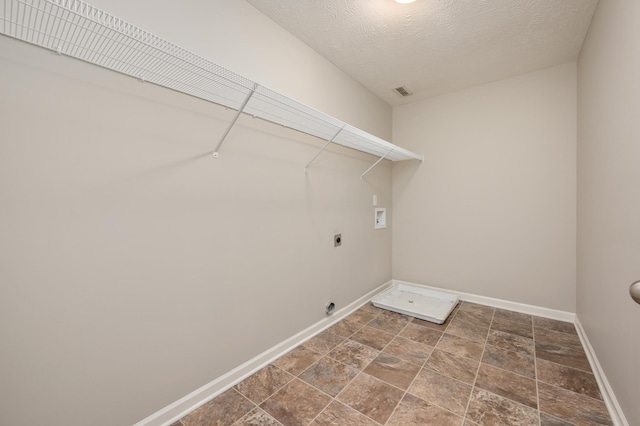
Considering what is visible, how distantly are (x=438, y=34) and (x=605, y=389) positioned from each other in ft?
8.71

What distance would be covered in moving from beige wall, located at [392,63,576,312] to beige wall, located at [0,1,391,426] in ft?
6.23

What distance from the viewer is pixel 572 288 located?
8.16 ft

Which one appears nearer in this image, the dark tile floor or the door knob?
the door knob

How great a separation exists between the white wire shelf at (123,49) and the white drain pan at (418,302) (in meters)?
2.22

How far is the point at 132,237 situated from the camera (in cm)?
124

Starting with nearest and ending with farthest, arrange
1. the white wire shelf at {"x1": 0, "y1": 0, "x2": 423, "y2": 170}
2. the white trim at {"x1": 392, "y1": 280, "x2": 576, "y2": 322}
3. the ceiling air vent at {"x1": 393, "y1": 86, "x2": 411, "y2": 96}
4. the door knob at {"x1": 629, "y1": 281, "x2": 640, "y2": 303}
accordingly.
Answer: the door knob at {"x1": 629, "y1": 281, "x2": 640, "y2": 303}
the white wire shelf at {"x1": 0, "y1": 0, "x2": 423, "y2": 170}
the white trim at {"x1": 392, "y1": 280, "x2": 576, "y2": 322}
the ceiling air vent at {"x1": 393, "y1": 86, "x2": 411, "y2": 96}

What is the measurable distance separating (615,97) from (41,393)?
10.4 ft

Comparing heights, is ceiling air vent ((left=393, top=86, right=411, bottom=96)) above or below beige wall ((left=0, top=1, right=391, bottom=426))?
above

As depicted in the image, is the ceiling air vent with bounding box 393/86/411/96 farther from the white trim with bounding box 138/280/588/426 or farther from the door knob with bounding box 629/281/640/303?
the door knob with bounding box 629/281/640/303

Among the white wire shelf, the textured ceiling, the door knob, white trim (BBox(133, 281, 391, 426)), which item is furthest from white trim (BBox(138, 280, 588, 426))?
the textured ceiling

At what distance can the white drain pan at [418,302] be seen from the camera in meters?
2.61

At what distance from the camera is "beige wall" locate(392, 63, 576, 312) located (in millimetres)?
2514

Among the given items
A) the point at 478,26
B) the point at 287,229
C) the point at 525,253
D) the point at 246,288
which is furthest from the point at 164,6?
the point at 525,253

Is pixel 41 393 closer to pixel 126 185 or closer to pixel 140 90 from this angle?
pixel 126 185
